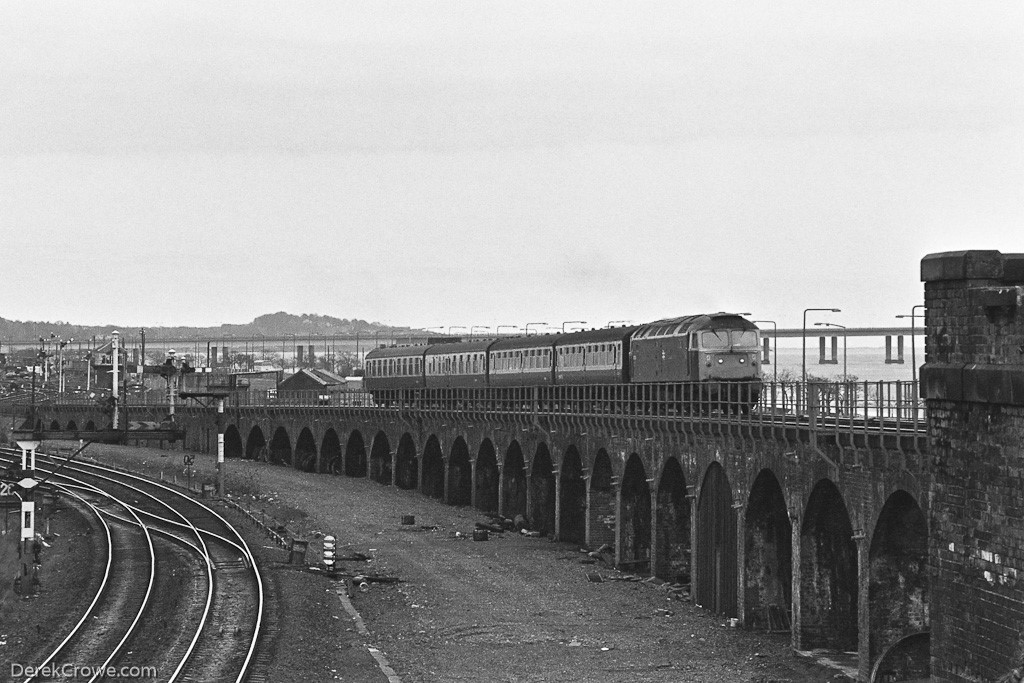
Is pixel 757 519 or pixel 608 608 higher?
pixel 757 519

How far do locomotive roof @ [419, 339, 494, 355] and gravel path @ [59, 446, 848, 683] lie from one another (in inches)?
687

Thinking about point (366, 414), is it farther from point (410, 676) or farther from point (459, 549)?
point (410, 676)

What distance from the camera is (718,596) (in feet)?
133

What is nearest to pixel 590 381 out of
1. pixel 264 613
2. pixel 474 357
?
pixel 474 357

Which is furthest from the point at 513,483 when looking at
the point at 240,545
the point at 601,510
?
the point at 240,545

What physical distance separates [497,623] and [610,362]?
71.0ft

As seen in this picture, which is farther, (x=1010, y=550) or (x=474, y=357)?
(x=474, y=357)

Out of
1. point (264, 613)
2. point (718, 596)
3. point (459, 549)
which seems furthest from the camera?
point (459, 549)

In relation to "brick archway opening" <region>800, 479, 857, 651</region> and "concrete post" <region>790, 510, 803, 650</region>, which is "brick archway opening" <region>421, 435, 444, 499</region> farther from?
"brick archway opening" <region>800, 479, 857, 651</region>

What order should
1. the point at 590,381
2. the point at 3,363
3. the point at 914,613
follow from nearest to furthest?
the point at 914,613, the point at 590,381, the point at 3,363

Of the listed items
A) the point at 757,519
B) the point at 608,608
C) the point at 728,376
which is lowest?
the point at 608,608

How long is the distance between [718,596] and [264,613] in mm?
12459

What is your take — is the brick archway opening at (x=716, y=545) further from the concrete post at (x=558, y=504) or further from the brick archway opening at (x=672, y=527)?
the concrete post at (x=558, y=504)

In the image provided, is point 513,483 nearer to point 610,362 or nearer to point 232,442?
point 610,362
